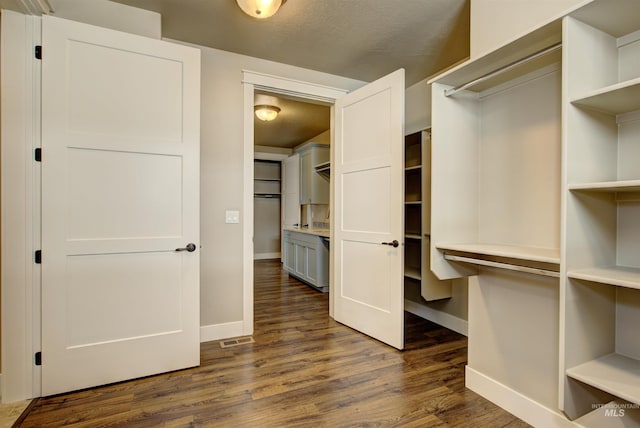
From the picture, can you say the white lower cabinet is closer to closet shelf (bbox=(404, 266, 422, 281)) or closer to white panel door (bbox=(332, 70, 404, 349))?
white panel door (bbox=(332, 70, 404, 349))

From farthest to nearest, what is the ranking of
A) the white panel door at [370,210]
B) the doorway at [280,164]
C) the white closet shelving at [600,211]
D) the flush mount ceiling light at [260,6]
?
the doorway at [280,164], the white panel door at [370,210], the flush mount ceiling light at [260,6], the white closet shelving at [600,211]

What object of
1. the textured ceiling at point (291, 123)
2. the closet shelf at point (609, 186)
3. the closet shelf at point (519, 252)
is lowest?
the closet shelf at point (519, 252)

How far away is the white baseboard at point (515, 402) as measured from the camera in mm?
1657

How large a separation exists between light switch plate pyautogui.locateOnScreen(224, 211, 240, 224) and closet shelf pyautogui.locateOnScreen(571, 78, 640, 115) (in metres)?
2.53

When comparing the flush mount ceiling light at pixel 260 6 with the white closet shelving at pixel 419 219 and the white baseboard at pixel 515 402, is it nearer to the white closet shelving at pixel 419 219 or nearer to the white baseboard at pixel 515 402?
the white closet shelving at pixel 419 219

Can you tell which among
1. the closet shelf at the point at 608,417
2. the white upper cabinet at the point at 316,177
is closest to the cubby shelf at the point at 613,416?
the closet shelf at the point at 608,417

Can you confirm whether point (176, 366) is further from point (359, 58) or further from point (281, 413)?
point (359, 58)

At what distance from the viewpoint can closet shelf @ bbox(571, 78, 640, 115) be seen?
1.17m

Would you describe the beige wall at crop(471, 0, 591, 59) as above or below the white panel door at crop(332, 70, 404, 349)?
above

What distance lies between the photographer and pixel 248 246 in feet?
9.98

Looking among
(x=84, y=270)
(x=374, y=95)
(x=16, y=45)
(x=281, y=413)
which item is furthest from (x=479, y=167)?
(x=16, y=45)

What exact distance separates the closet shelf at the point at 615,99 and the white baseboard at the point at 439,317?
223cm

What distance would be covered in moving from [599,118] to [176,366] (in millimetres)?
2900

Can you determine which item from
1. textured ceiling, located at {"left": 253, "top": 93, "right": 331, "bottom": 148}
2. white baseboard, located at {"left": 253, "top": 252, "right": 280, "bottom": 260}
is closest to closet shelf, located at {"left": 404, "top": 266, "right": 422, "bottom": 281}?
textured ceiling, located at {"left": 253, "top": 93, "right": 331, "bottom": 148}
